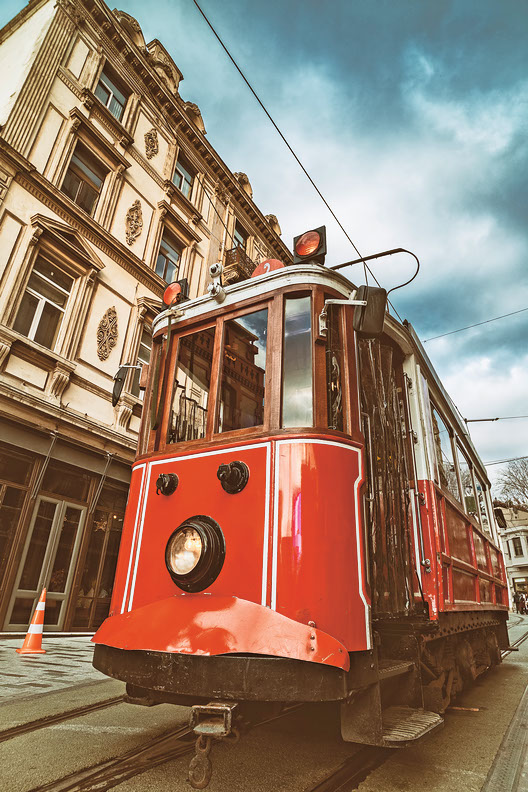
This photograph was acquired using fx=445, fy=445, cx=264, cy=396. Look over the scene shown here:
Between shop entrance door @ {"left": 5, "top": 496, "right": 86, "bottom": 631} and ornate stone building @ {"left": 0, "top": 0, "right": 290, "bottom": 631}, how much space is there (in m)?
0.02

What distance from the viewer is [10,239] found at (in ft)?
26.9

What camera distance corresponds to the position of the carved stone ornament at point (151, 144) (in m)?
12.5

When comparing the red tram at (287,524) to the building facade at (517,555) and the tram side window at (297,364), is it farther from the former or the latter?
the building facade at (517,555)

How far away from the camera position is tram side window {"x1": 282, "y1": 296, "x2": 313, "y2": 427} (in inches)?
109

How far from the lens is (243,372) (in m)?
3.14

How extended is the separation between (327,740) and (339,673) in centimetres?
156

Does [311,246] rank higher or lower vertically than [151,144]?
lower

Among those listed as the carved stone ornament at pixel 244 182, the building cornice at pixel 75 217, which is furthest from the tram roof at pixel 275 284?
the carved stone ornament at pixel 244 182

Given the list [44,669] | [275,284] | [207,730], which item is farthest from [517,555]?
[207,730]

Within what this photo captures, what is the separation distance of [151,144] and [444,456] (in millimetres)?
12175

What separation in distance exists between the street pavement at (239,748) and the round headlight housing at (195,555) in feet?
3.18

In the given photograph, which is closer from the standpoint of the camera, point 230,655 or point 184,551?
point 230,655

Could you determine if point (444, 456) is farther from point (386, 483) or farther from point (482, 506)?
point (482, 506)

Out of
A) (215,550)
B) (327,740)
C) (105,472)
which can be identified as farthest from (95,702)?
(105,472)
